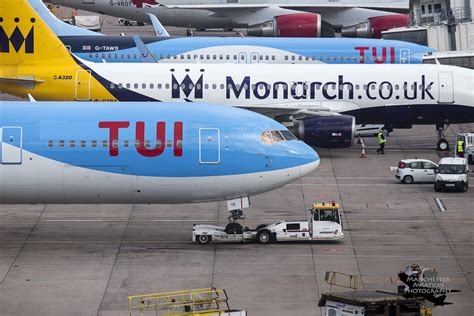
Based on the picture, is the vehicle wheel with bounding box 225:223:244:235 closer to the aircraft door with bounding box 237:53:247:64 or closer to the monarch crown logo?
the monarch crown logo

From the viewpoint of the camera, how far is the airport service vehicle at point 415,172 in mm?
59750

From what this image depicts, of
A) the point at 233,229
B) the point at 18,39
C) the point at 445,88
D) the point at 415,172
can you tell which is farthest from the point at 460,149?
the point at 18,39

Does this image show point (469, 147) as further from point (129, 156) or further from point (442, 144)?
point (129, 156)

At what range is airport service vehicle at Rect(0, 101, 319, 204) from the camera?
46.0 meters

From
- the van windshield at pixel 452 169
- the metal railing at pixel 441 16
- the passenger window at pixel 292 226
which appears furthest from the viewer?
the metal railing at pixel 441 16

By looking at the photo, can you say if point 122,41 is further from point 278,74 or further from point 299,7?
point 299,7

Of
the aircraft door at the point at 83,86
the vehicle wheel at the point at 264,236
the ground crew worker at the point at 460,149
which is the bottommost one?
the vehicle wheel at the point at 264,236

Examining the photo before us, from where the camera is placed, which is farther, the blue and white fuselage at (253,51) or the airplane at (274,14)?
the airplane at (274,14)

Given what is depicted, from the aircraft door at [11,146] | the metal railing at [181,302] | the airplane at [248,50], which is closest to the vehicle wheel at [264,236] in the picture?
the metal railing at [181,302]

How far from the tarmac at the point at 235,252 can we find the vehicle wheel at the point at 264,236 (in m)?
0.33

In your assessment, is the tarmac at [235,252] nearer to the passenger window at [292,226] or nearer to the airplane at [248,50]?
the passenger window at [292,226]

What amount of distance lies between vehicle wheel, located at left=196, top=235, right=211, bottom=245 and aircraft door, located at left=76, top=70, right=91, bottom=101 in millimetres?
19676

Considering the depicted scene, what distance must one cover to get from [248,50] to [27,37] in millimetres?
16522

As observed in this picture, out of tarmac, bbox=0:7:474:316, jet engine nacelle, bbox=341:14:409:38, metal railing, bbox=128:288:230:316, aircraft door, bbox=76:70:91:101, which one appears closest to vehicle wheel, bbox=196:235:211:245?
tarmac, bbox=0:7:474:316
